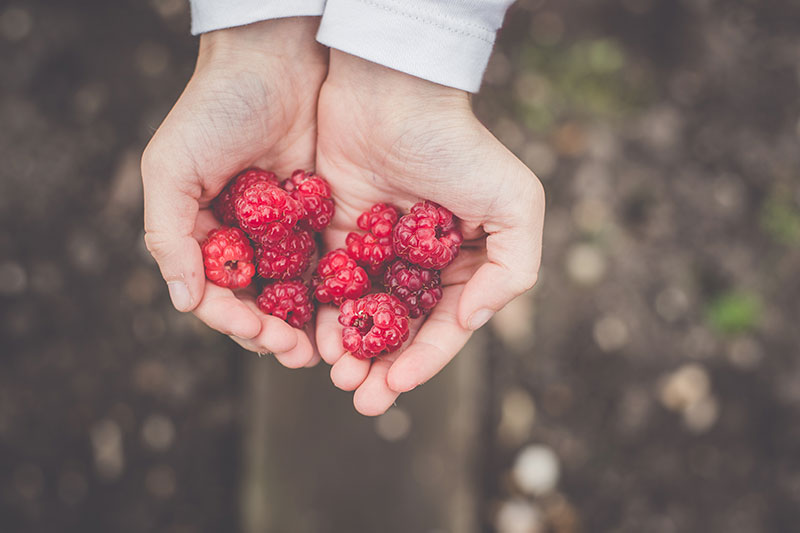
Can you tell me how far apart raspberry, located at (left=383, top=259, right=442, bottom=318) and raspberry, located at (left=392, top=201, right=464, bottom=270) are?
0.04 metres

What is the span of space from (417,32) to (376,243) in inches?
30.2

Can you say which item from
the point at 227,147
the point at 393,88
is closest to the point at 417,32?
the point at 393,88

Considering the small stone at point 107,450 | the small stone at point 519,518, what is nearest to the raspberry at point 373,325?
the small stone at point 519,518

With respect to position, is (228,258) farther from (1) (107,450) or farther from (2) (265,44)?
(1) (107,450)

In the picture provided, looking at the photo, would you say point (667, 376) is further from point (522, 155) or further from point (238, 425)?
point (238, 425)

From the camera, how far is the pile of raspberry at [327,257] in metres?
2.16

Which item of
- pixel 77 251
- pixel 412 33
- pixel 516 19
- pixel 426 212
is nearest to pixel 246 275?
pixel 426 212

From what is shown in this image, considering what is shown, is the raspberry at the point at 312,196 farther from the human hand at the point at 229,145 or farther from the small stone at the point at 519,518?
the small stone at the point at 519,518

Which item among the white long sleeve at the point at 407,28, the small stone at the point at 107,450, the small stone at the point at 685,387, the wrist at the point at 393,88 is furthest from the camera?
the small stone at the point at 685,387

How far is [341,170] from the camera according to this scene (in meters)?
2.52

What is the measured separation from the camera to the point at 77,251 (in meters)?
3.65

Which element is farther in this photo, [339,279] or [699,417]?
[699,417]

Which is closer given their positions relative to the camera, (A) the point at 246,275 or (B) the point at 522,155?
(A) the point at 246,275

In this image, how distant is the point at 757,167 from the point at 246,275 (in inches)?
130
